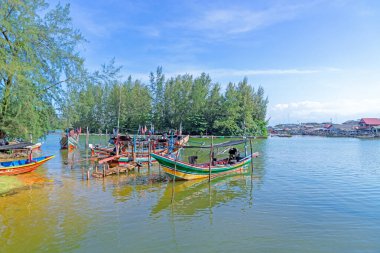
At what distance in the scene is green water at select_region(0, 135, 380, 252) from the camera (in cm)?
1010

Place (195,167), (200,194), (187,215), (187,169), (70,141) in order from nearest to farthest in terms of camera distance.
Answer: (187,215) → (200,194) → (187,169) → (195,167) → (70,141)

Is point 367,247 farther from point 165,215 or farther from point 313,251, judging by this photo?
point 165,215

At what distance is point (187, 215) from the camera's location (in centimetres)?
1316

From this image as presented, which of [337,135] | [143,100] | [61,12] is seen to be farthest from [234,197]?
→ [337,135]

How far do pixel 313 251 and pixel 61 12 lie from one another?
22433 millimetres

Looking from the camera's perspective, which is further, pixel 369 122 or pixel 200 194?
pixel 369 122

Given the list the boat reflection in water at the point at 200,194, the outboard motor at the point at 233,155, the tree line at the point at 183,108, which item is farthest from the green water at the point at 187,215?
the tree line at the point at 183,108

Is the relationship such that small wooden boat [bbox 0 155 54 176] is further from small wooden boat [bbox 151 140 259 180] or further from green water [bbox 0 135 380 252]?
small wooden boat [bbox 151 140 259 180]

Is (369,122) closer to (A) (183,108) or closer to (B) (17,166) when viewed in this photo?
(A) (183,108)

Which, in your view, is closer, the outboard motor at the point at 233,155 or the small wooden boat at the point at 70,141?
the outboard motor at the point at 233,155

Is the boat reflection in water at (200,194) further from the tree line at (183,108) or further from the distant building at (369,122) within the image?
the distant building at (369,122)

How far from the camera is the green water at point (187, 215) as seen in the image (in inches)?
398

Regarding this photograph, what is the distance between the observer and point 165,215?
513 inches

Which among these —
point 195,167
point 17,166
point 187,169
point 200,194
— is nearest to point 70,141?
point 17,166
